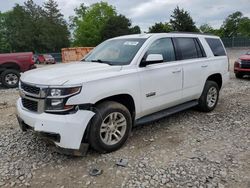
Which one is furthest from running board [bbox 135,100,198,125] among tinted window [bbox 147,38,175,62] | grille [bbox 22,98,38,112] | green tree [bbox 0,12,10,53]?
green tree [bbox 0,12,10,53]

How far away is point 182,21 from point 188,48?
47.5 metres

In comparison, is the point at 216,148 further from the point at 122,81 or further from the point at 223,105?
the point at 223,105

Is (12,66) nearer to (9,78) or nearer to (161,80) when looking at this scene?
(9,78)

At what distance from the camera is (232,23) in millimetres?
80125

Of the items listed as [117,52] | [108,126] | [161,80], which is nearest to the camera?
[108,126]

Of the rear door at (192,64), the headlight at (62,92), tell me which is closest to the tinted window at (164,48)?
the rear door at (192,64)

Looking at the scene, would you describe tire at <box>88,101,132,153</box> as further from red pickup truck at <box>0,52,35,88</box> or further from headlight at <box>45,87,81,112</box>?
red pickup truck at <box>0,52,35,88</box>

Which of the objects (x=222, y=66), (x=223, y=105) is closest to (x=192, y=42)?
(x=222, y=66)

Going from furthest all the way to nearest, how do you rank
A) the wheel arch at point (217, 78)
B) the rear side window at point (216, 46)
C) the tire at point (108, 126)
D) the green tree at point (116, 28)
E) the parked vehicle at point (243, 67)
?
the green tree at point (116, 28)
the parked vehicle at point (243, 67)
the wheel arch at point (217, 78)
the rear side window at point (216, 46)
the tire at point (108, 126)

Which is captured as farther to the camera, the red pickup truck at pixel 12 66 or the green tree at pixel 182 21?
the green tree at pixel 182 21

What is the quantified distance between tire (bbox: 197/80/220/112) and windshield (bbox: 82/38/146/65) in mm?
2126

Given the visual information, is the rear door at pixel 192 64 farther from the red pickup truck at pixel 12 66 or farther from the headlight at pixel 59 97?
the red pickup truck at pixel 12 66

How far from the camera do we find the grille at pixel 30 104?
3.87 m

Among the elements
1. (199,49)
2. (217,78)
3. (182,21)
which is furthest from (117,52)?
(182,21)
